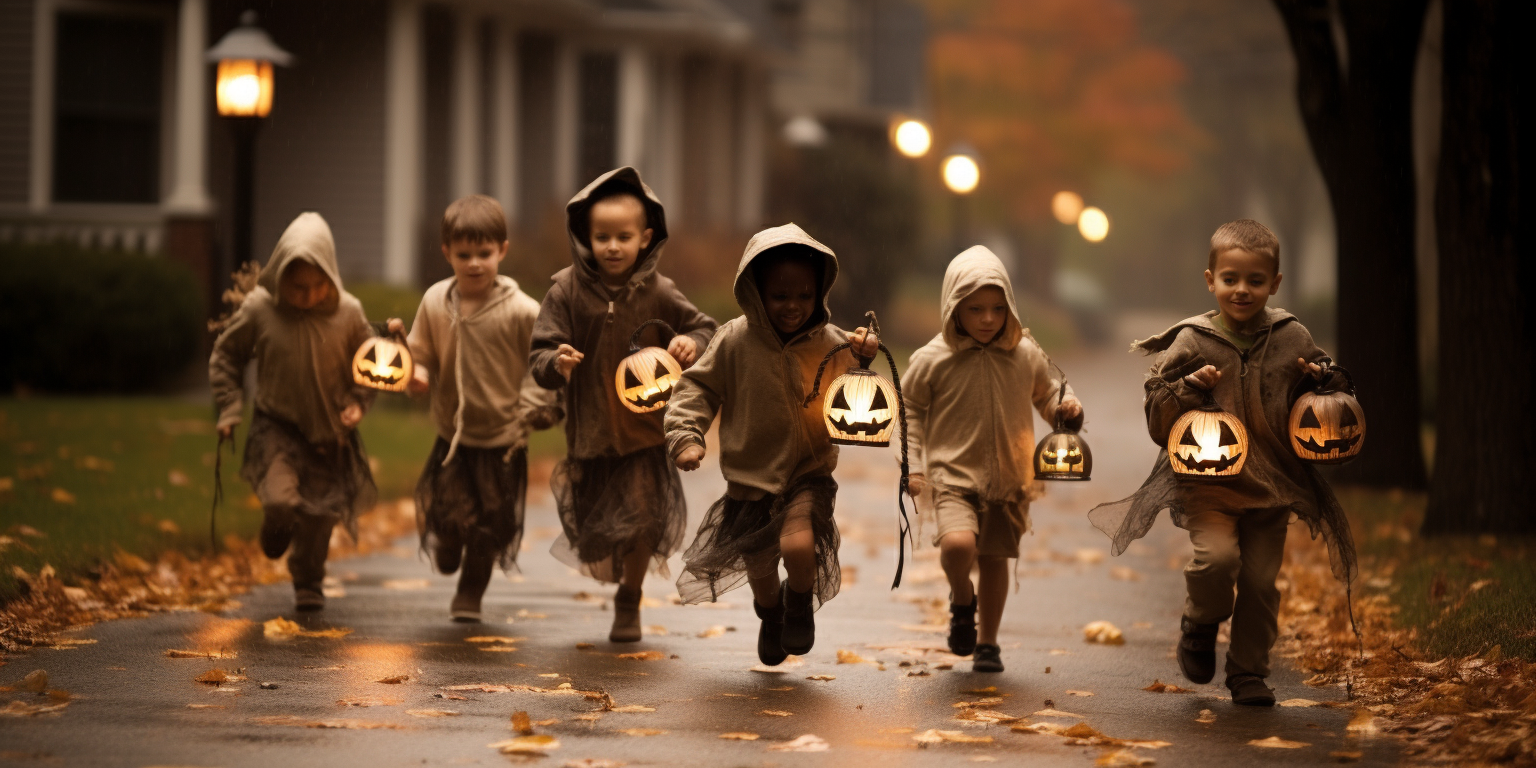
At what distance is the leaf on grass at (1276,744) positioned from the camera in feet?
18.6

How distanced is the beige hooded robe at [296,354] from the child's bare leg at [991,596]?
10.1 feet

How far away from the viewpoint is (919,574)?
34.7ft

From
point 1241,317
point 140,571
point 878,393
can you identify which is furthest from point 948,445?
point 140,571

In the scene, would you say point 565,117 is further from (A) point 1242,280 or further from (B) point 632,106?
(A) point 1242,280

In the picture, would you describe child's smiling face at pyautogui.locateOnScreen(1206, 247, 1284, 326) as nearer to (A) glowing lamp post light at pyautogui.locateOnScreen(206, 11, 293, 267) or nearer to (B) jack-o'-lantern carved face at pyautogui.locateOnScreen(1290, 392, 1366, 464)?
(B) jack-o'-lantern carved face at pyautogui.locateOnScreen(1290, 392, 1366, 464)

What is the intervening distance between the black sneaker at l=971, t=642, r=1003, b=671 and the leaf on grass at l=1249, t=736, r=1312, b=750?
148 centimetres

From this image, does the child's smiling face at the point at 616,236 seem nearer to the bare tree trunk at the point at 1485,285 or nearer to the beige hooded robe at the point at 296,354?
the beige hooded robe at the point at 296,354

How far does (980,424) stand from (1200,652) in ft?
3.98

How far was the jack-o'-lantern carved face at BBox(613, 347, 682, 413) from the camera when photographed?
7.11 metres

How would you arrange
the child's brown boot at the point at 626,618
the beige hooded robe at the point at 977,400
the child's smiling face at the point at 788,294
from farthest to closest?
the child's brown boot at the point at 626,618, the beige hooded robe at the point at 977,400, the child's smiling face at the point at 788,294

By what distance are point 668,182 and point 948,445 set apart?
72.9 feet

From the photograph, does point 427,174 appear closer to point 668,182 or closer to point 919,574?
point 668,182

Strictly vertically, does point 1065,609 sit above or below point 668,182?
below

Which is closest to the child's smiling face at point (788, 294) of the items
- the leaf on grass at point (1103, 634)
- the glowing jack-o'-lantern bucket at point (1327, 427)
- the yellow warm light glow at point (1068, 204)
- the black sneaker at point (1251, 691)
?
the glowing jack-o'-lantern bucket at point (1327, 427)
